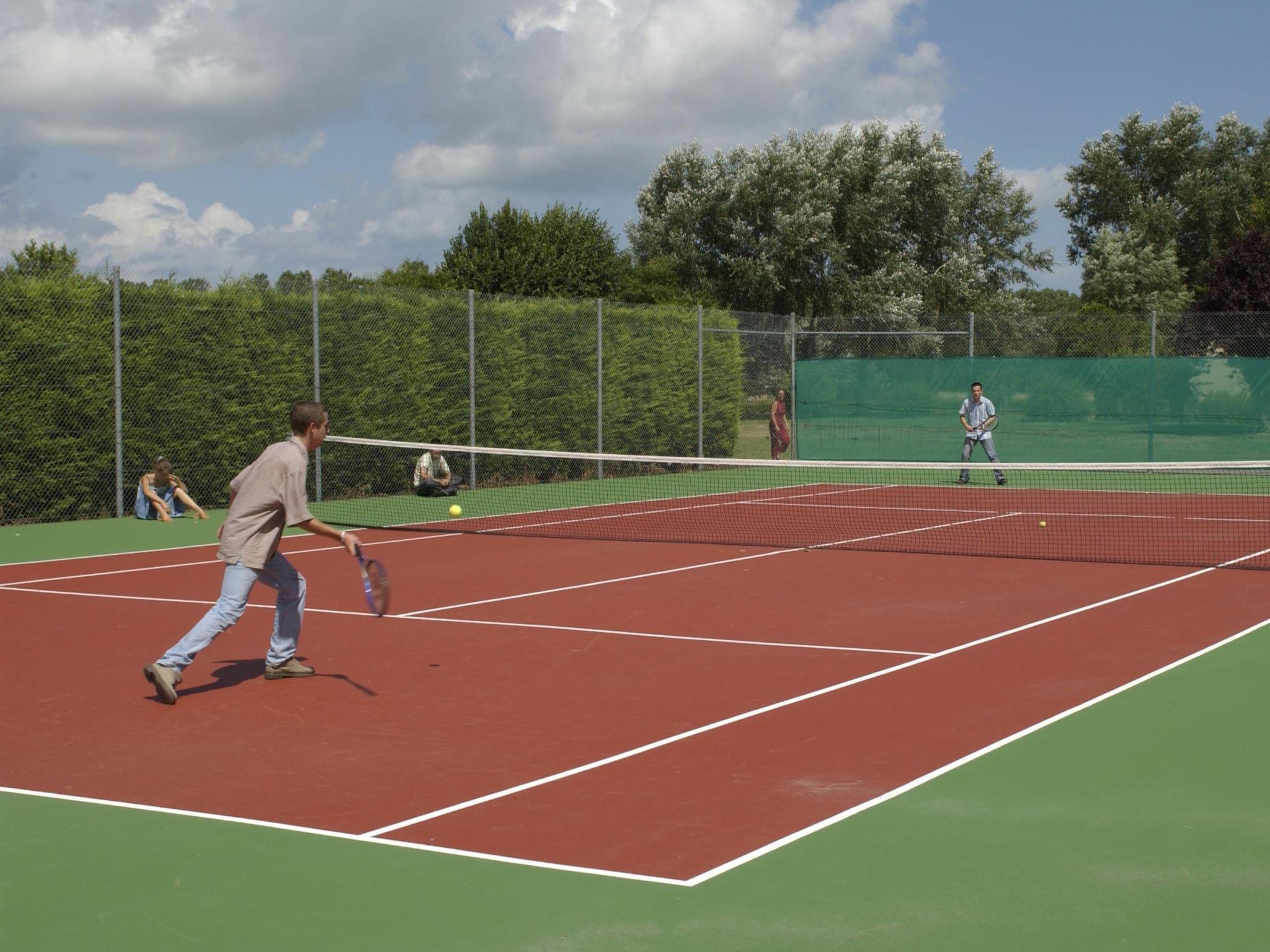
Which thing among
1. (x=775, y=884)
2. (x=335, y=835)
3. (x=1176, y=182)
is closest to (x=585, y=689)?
(x=335, y=835)

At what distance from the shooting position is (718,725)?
22.1ft

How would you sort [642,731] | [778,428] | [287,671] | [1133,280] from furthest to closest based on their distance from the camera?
[1133,280] < [778,428] < [287,671] < [642,731]

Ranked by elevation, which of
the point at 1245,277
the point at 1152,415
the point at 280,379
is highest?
the point at 1245,277

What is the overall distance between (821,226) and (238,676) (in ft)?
126

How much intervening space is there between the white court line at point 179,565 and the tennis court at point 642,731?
10 cm

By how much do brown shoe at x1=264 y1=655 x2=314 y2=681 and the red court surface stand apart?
0.11m

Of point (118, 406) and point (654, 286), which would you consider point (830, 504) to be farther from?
point (654, 286)

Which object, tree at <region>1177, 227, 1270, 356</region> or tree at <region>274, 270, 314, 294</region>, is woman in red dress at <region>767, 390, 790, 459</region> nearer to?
tree at <region>274, 270, 314, 294</region>

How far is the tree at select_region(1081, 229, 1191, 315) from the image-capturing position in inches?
2169

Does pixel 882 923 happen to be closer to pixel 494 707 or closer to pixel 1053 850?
pixel 1053 850

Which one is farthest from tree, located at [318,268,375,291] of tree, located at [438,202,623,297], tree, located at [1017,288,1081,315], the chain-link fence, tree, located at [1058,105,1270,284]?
tree, located at [1058,105,1270,284]

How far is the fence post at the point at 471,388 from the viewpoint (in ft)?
68.8

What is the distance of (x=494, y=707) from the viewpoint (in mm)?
7113

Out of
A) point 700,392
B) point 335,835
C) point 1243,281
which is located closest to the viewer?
point 335,835
